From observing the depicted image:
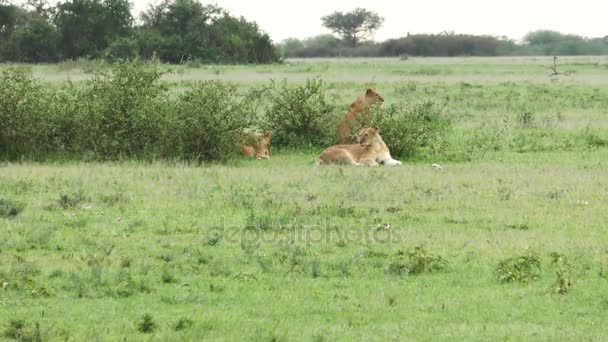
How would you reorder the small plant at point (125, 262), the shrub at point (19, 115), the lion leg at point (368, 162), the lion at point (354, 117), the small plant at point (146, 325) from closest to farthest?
the small plant at point (146, 325) → the small plant at point (125, 262) → the lion leg at point (368, 162) → the shrub at point (19, 115) → the lion at point (354, 117)

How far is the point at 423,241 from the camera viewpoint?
32.7ft

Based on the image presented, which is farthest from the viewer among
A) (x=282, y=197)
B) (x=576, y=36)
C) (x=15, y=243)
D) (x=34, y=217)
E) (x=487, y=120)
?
(x=576, y=36)

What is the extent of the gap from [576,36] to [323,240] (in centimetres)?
10264

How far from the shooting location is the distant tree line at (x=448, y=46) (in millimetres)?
88250

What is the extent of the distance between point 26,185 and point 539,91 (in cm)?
2010

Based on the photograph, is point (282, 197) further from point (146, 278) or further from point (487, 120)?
point (487, 120)

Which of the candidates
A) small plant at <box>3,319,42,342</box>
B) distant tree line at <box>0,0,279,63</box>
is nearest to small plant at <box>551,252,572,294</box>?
small plant at <box>3,319,42,342</box>

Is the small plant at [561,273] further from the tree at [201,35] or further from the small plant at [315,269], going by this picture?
the tree at [201,35]

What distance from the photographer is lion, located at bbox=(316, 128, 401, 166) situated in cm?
1562

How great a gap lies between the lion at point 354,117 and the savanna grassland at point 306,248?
1.04m

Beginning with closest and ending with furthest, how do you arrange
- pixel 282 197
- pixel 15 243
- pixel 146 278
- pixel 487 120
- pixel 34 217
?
pixel 146 278, pixel 15 243, pixel 34 217, pixel 282 197, pixel 487 120

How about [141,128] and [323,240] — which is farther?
[141,128]

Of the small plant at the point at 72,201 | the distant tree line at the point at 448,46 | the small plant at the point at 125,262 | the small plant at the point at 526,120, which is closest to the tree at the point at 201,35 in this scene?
the distant tree line at the point at 448,46

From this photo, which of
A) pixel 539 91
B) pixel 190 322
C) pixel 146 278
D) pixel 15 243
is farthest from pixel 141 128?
pixel 539 91
